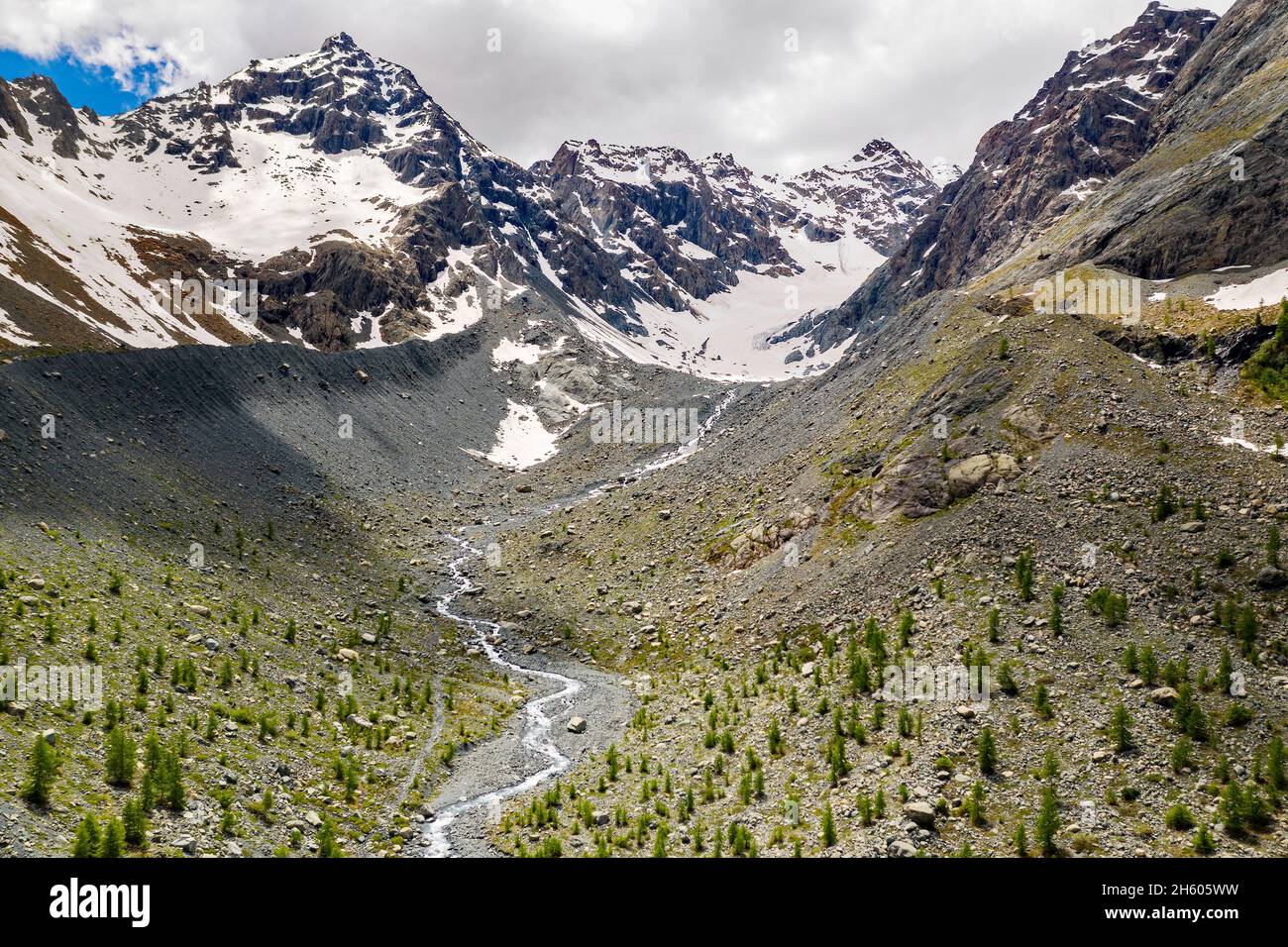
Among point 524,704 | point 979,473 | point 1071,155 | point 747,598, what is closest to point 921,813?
point 747,598

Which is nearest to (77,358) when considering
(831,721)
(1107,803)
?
(831,721)

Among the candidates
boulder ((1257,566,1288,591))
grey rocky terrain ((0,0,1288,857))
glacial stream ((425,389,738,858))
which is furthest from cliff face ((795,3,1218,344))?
boulder ((1257,566,1288,591))

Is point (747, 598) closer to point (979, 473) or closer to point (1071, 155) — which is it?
point (979, 473)

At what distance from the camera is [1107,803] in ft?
73.9

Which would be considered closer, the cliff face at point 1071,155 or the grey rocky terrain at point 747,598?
the grey rocky terrain at point 747,598

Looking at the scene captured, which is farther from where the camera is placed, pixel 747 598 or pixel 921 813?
pixel 747 598

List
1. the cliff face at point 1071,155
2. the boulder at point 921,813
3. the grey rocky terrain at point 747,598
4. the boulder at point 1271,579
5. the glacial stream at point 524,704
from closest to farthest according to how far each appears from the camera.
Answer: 1. the boulder at point 921,813
2. the grey rocky terrain at point 747,598
3. the glacial stream at point 524,704
4. the boulder at point 1271,579
5. the cliff face at point 1071,155

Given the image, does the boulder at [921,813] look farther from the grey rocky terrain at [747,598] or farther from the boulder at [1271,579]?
the boulder at [1271,579]

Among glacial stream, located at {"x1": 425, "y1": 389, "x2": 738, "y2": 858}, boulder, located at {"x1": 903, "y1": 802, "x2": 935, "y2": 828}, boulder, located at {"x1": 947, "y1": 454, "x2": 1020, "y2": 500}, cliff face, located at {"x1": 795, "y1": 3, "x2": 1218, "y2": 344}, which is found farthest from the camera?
cliff face, located at {"x1": 795, "y1": 3, "x2": 1218, "y2": 344}

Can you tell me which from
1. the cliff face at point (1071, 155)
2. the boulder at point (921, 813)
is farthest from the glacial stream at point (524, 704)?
the cliff face at point (1071, 155)

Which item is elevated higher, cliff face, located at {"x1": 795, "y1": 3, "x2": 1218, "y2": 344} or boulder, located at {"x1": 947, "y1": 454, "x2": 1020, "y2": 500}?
cliff face, located at {"x1": 795, "y1": 3, "x2": 1218, "y2": 344}

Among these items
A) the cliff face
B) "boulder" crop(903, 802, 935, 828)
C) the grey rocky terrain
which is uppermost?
the cliff face

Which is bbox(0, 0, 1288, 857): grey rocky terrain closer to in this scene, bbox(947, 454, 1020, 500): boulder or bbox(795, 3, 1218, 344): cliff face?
bbox(947, 454, 1020, 500): boulder

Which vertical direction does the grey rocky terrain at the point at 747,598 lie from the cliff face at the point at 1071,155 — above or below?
below
